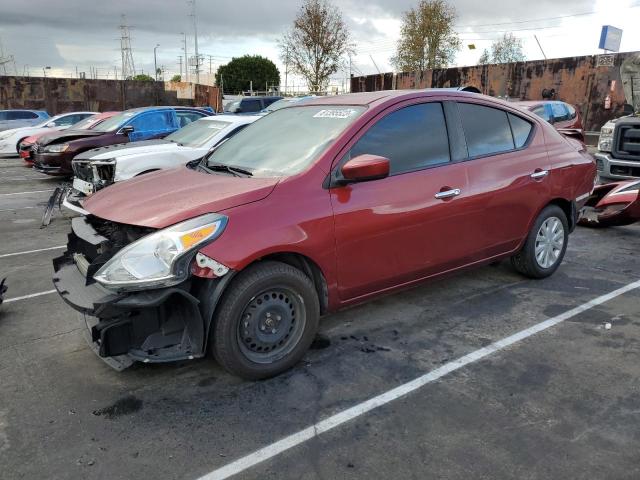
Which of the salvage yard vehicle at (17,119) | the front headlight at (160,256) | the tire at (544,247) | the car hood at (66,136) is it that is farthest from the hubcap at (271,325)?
the salvage yard vehicle at (17,119)

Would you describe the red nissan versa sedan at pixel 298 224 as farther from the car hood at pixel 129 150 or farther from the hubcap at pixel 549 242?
the car hood at pixel 129 150

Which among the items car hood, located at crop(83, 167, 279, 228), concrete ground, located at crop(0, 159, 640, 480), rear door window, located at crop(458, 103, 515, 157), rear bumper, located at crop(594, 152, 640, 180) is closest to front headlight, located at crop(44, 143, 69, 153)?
concrete ground, located at crop(0, 159, 640, 480)

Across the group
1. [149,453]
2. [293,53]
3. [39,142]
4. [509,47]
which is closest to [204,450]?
[149,453]

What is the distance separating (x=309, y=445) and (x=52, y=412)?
148 centimetres

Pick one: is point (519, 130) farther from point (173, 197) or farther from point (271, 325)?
point (173, 197)

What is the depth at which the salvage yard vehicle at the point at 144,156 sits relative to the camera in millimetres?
7750

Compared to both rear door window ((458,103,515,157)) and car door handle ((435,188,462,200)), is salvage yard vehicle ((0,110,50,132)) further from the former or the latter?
car door handle ((435,188,462,200))

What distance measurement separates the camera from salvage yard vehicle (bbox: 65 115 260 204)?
7.75 meters

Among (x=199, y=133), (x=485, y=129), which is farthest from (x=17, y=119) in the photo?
(x=485, y=129)

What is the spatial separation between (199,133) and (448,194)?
6.00m

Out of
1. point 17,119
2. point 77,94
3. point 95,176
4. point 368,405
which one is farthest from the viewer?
point 77,94

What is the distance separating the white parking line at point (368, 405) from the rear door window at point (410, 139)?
4.54ft

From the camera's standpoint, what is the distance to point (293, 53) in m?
35.8

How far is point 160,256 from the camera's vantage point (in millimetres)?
2910
